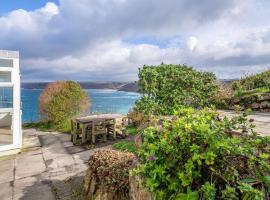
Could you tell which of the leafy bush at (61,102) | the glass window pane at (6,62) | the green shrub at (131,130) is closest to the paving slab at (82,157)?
the green shrub at (131,130)

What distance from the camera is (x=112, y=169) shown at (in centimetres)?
396

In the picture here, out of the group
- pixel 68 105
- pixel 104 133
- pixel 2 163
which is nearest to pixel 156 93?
pixel 104 133

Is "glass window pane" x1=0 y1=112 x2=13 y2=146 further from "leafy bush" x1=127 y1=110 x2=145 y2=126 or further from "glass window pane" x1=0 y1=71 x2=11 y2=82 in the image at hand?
"leafy bush" x1=127 y1=110 x2=145 y2=126

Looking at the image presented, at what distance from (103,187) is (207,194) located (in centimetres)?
286

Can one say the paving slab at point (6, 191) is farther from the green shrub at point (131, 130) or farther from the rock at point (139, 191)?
the green shrub at point (131, 130)

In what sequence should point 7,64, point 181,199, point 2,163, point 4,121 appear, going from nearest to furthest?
point 181,199 → point 2,163 → point 7,64 → point 4,121

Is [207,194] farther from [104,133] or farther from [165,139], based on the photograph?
[104,133]

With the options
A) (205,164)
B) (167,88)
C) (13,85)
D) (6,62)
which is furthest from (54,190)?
(6,62)

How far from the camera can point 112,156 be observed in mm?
4379

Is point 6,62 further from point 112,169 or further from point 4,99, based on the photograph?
point 112,169

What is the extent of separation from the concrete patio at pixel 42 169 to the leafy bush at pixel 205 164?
3.43m

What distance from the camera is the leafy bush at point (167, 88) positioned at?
7.01 meters

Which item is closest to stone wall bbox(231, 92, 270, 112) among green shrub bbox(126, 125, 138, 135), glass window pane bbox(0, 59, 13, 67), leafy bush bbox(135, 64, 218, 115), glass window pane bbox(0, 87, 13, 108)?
leafy bush bbox(135, 64, 218, 115)

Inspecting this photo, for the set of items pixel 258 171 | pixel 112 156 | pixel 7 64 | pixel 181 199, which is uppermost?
pixel 7 64
